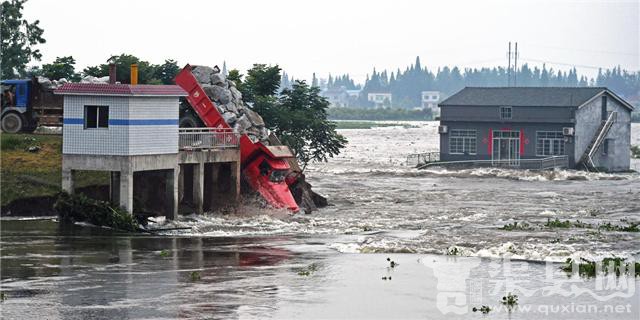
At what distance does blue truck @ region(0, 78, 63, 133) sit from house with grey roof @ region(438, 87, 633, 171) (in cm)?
4064

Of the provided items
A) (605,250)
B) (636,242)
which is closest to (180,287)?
(605,250)

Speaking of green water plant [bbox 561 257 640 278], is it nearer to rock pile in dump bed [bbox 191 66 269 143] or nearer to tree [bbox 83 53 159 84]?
rock pile in dump bed [bbox 191 66 269 143]

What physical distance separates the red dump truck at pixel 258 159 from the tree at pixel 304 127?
1001 cm

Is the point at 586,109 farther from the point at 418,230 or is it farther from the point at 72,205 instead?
the point at 72,205

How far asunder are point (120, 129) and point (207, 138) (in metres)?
6.62

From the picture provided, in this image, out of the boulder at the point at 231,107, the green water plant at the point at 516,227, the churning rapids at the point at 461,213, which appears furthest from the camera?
the boulder at the point at 231,107

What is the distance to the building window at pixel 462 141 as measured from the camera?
299ft

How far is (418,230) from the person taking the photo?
152 ft

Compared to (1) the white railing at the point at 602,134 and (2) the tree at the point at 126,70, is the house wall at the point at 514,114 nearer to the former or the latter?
(1) the white railing at the point at 602,134

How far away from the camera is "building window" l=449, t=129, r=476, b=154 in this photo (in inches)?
3593

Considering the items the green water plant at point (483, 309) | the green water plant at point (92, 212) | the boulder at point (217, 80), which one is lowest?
the green water plant at point (483, 309)

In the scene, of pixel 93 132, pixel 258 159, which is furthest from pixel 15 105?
pixel 93 132

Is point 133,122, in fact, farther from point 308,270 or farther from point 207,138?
point 308,270

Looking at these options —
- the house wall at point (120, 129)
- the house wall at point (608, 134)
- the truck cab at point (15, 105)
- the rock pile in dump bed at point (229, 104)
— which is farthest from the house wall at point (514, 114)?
the house wall at point (120, 129)
